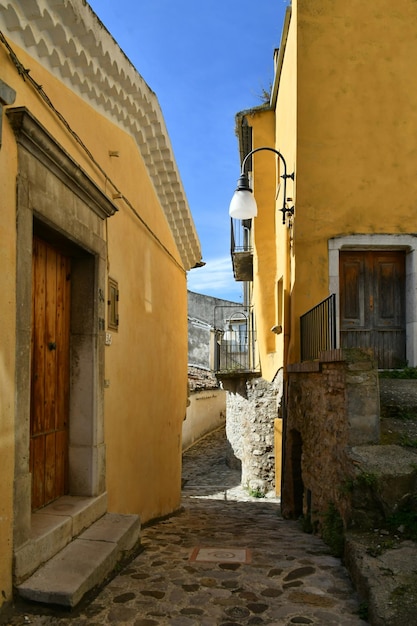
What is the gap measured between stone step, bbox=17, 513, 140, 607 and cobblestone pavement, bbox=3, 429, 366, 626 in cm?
9

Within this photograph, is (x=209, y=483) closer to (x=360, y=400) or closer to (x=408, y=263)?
(x=408, y=263)

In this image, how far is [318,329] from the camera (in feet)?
23.8

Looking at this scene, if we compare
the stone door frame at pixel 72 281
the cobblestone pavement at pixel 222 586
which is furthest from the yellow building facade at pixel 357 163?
the stone door frame at pixel 72 281

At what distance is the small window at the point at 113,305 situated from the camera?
5.58 m

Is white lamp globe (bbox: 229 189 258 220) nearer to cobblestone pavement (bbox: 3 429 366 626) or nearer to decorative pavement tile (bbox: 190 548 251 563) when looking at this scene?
cobblestone pavement (bbox: 3 429 366 626)

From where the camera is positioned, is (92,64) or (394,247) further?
(394,247)

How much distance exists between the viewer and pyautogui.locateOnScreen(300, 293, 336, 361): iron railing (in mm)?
6035

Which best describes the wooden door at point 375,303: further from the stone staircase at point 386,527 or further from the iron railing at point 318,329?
the stone staircase at point 386,527

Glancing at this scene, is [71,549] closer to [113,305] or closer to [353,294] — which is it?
[113,305]

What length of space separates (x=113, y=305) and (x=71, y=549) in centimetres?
252

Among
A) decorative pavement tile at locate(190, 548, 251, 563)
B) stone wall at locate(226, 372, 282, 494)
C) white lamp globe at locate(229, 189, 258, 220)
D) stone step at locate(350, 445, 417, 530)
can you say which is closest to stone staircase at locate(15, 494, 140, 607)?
decorative pavement tile at locate(190, 548, 251, 563)

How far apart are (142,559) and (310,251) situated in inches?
219

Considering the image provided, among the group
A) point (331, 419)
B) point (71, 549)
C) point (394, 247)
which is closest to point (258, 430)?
point (394, 247)

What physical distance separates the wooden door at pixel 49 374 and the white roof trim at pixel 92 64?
1514mm
